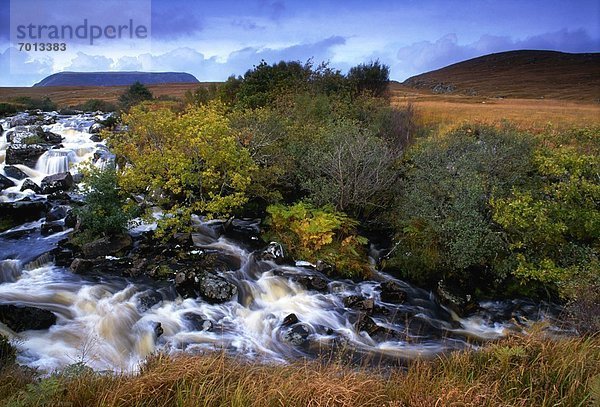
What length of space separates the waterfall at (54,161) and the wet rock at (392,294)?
22.2 meters

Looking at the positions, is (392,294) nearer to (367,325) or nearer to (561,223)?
(367,325)

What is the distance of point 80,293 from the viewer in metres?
12.6

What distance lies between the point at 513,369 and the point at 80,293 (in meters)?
12.2

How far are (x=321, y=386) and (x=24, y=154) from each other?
28.1 metres

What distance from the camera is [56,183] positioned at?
22641 millimetres

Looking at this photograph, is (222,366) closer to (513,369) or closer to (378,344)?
(513,369)

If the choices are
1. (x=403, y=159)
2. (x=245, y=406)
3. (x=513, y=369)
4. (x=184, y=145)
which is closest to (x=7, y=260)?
(x=184, y=145)

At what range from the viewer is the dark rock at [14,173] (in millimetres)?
23609

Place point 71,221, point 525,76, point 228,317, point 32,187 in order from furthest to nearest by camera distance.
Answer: point 525,76
point 32,187
point 71,221
point 228,317

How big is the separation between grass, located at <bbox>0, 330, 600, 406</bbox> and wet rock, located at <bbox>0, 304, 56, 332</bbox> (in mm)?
5014

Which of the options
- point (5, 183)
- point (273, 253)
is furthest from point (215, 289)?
point (5, 183)

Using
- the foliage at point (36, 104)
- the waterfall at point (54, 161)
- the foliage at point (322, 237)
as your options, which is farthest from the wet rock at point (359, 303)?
the foliage at point (36, 104)

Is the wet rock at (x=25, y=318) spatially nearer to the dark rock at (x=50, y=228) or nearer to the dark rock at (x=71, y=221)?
the dark rock at (x=50, y=228)

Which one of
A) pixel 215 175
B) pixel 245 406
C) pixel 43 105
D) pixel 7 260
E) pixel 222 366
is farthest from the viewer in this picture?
pixel 43 105
